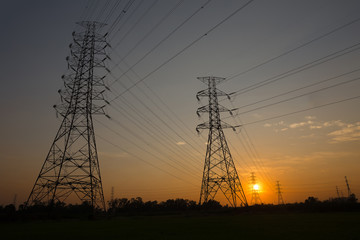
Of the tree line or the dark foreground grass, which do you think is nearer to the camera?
the dark foreground grass

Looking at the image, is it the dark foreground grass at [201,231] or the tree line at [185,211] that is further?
the tree line at [185,211]

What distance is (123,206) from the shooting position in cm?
14262

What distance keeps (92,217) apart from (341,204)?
48.7 meters

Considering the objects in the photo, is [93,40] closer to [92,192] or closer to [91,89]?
[91,89]

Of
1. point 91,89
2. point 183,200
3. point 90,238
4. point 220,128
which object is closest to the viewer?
point 90,238

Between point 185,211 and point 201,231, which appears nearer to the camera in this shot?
point 201,231

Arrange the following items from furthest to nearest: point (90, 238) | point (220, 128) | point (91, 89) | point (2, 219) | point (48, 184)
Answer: point (220, 128) → point (91, 89) → point (2, 219) → point (48, 184) → point (90, 238)

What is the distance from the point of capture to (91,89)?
1529 inches

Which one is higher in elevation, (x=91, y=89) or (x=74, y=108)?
(x=91, y=89)

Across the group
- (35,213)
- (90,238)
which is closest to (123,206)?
(35,213)

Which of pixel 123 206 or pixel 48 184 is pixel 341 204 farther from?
pixel 123 206

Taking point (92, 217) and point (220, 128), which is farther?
point (220, 128)

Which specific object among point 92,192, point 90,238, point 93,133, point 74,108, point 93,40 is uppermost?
point 93,40

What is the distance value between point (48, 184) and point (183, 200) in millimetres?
130157
